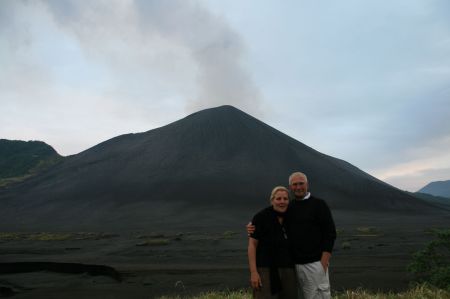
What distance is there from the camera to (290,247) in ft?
16.2

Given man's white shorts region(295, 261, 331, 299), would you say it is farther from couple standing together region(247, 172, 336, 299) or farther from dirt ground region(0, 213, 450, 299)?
dirt ground region(0, 213, 450, 299)

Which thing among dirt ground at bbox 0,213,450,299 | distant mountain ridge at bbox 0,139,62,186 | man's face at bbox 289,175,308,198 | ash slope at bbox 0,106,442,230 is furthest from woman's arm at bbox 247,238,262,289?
distant mountain ridge at bbox 0,139,62,186

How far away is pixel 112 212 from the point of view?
80062 mm

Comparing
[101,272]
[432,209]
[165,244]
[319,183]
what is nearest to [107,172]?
[319,183]

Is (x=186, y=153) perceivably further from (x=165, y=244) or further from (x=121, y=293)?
(x=121, y=293)

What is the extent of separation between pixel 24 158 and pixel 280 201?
185981 mm

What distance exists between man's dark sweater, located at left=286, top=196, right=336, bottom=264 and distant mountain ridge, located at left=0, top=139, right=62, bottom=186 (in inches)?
6073

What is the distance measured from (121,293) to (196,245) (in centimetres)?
1625

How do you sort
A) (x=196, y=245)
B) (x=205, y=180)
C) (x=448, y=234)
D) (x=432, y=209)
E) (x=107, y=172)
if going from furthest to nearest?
1. (x=107, y=172)
2. (x=205, y=180)
3. (x=432, y=209)
4. (x=196, y=245)
5. (x=448, y=234)

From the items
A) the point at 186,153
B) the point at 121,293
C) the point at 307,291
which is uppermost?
the point at 186,153

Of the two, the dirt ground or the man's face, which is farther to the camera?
the dirt ground

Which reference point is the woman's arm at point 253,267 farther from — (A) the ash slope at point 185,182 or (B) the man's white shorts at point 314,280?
(A) the ash slope at point 185,182

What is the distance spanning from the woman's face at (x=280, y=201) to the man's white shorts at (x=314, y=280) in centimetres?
68

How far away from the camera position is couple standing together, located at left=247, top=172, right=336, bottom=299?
15.8 feet
